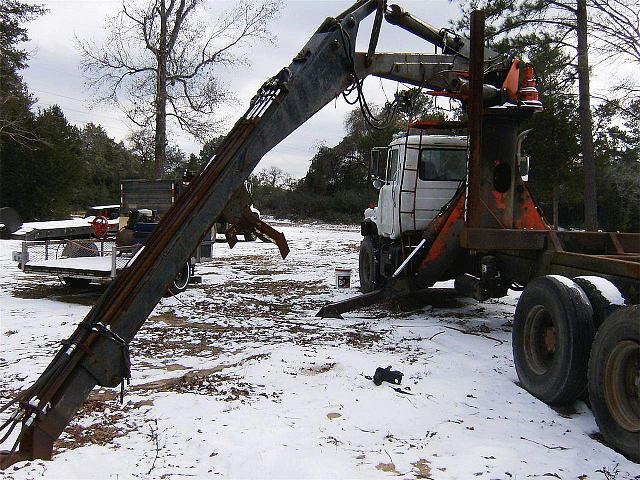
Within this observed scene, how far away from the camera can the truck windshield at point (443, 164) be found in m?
8.98

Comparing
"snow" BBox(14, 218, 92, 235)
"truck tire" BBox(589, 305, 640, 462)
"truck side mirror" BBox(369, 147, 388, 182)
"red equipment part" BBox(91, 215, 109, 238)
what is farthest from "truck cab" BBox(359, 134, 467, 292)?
"snow" BBox(14, 218, 92, 235)

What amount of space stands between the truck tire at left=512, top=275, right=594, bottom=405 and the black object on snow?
1178mm

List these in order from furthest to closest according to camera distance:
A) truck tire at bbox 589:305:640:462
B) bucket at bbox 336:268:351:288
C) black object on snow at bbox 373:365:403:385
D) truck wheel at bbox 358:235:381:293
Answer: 1. bucket at bbox 336:268:351:288
2. truck wheel at bbox 358:235:381:293
3. black object on snow at bbox 373:365:403:385
4. truck tire at bbox 589:305:640:462

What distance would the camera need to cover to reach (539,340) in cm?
514

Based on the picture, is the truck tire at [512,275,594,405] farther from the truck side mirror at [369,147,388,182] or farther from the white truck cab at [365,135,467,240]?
the truck side mirror at [369,147,388,182]

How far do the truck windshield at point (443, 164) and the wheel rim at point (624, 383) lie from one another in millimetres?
5397

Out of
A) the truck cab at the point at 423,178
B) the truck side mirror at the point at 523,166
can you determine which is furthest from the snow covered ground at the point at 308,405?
the truck side mirror at the point at 523,166

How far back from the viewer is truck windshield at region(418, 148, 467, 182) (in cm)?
898

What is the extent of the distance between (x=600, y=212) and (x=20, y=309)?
26.5 metres

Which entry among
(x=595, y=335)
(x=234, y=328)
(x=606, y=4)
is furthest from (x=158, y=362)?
(x=606, y=4)

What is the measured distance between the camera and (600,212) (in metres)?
27.2

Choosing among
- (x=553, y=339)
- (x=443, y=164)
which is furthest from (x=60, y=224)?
(x=553, y=339)

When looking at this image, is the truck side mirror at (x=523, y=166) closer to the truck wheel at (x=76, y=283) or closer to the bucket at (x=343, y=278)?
the bucket at (x=343, y=278)

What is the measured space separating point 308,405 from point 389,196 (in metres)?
5.57
